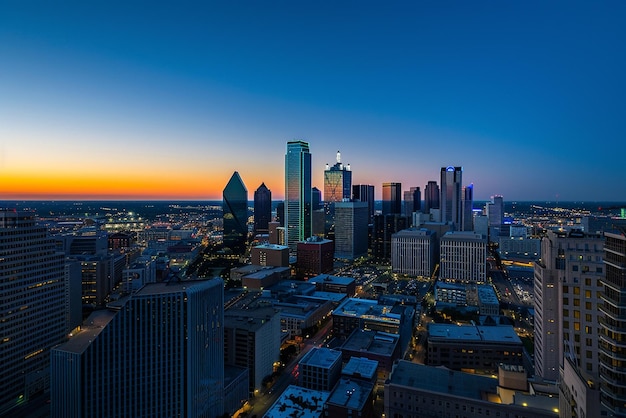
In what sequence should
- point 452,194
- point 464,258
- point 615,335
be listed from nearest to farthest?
1. point 615,335
2. point 464,258
3. point 452,194

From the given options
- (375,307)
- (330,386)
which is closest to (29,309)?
(330,386)

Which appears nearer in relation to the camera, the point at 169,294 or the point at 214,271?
the point at 169,294

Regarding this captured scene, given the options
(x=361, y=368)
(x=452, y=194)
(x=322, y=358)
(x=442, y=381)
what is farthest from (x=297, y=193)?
(x=442, y=381)

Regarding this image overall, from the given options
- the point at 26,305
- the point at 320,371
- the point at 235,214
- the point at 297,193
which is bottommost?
the point at 320,371

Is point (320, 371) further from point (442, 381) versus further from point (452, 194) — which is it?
point (452, 194)

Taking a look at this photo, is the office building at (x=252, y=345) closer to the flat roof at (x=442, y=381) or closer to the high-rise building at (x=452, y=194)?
the flat roof at (x=442, y=381)

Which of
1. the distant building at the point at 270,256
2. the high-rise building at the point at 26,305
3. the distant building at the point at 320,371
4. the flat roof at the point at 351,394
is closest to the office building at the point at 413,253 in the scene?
the distant building at the point at 270,256

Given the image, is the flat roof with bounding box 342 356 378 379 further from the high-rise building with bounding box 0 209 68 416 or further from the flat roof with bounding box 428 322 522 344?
the high-rise building with bounding box 0 209 68 416

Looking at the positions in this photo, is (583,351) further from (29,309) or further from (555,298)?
(29,309)
